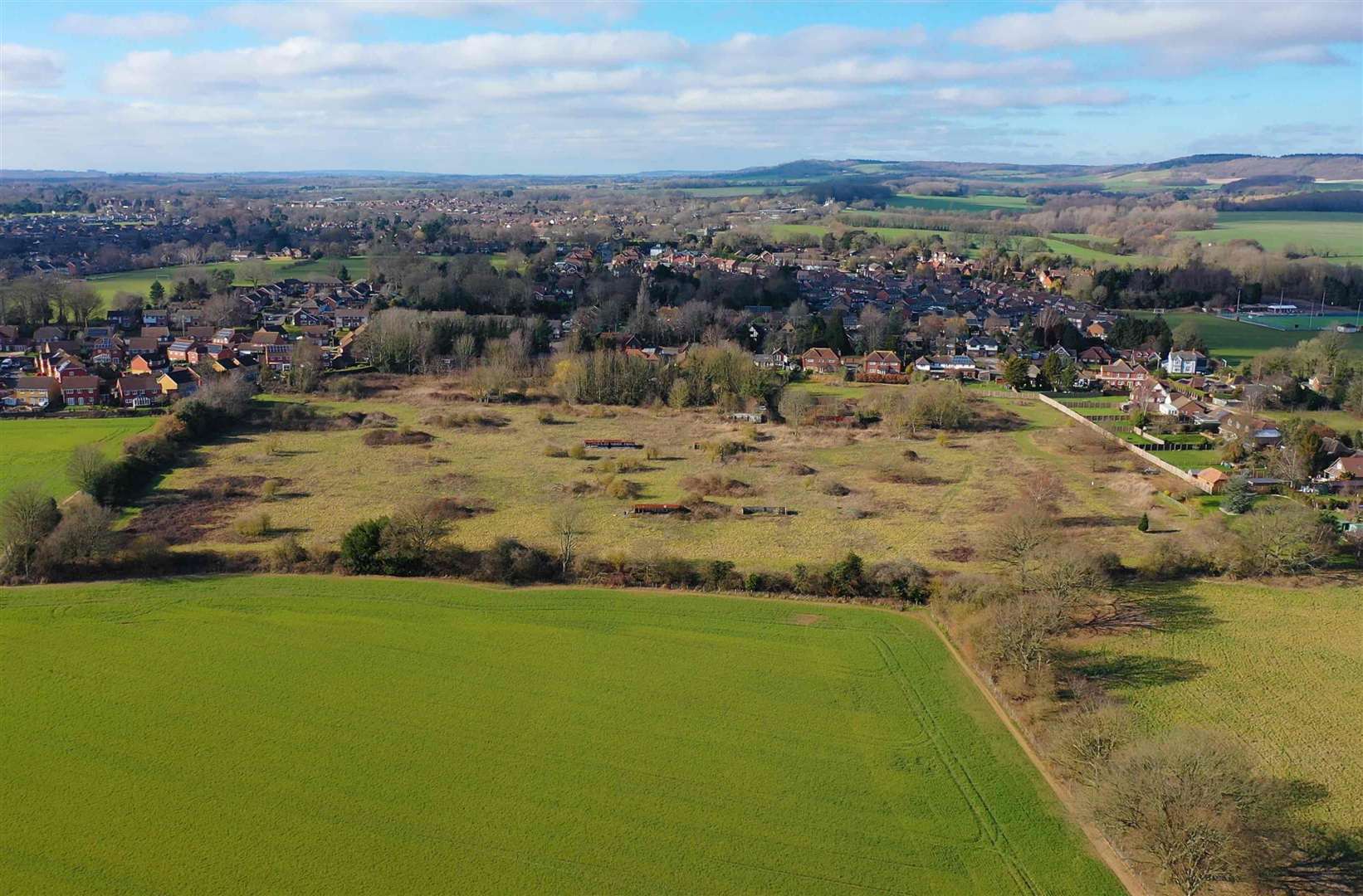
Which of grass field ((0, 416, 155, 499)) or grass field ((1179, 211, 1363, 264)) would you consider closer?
grass field ((0, 416, 155, 499))

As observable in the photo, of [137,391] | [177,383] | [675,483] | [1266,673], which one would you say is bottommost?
[1266,673]

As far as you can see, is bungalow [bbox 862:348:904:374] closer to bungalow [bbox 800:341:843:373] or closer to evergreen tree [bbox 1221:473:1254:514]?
bungalow [bbox 800:341:843:373]

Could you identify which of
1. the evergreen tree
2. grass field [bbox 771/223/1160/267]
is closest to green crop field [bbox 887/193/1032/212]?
grass field [bbox 771/223/1160/267]

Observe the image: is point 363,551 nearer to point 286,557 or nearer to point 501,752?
point 286,557

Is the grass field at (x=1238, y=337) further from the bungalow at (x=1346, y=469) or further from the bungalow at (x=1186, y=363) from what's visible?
the bungalow at (x=1346, y=469)

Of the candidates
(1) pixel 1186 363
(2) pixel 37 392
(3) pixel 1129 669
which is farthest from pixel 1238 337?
(2) pixel 37 392

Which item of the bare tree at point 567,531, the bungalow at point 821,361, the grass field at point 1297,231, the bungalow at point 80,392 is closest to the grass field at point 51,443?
the bungalow at point 80,392
